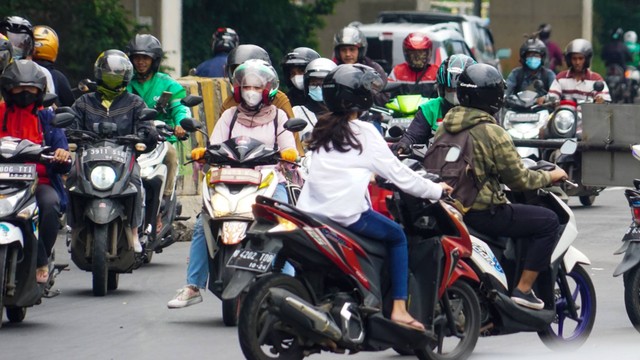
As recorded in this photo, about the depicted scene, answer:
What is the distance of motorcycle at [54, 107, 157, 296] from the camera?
11641mm

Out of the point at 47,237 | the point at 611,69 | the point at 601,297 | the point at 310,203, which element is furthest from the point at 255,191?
the point at 611,69

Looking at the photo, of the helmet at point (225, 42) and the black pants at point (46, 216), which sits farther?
the helmet at point (225, 42)

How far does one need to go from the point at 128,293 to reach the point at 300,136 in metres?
2.30

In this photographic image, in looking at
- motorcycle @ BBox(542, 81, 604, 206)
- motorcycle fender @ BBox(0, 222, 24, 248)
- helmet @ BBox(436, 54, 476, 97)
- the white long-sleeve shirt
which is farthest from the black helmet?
motorcycle @ BBox(542, 81, 604, 206)

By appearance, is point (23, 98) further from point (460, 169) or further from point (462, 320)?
point (462, 320)

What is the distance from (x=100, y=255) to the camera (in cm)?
1160

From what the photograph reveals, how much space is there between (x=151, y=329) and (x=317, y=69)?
332cm

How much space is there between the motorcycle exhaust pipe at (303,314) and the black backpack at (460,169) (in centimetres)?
131

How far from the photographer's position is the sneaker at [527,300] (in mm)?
9282

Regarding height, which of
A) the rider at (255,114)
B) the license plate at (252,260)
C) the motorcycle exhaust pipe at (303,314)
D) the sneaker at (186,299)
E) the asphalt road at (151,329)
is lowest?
the asphalt road at (151,329)

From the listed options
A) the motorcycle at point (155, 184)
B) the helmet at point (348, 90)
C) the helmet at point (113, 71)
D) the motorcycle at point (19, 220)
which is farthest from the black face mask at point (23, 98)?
the helmet at point (348, 90)

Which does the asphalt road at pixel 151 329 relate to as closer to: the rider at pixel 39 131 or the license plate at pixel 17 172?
the rider at pixel 39 131

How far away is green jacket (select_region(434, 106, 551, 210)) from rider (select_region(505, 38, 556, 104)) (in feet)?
34.3

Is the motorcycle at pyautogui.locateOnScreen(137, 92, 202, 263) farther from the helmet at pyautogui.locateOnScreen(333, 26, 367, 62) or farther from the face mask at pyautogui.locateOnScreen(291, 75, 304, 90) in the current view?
the helmet at pyautogui.locateOnScreen(333, 26, 367, 62)
